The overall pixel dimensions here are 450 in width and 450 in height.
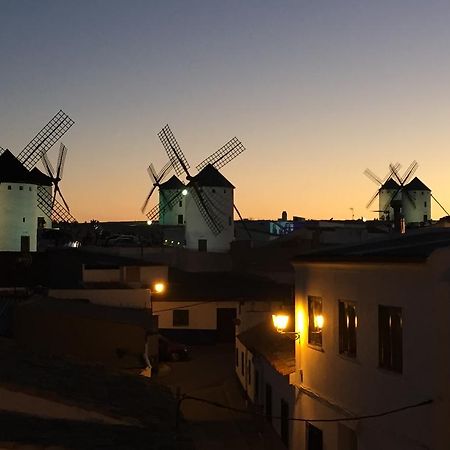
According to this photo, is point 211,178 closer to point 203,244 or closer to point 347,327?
point 203,244

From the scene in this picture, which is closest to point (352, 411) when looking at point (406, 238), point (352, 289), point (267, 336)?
point (352, 289)

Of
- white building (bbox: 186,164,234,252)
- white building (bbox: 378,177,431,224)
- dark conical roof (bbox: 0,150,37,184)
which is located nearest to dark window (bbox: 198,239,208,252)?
white building (bbox: 186,164,234,252)

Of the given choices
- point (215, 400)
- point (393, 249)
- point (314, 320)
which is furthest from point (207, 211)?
point (393, 249)

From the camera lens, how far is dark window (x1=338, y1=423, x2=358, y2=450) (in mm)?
→ 12000

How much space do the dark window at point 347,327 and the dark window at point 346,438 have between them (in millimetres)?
1396

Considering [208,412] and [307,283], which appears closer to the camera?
[307,283]

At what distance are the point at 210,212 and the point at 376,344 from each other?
49.0 meters

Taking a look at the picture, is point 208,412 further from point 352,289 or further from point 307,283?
point 352,289

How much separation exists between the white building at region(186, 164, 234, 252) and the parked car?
27.6m

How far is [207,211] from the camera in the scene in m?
59.2

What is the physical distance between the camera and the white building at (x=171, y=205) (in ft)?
246

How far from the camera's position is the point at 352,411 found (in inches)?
460

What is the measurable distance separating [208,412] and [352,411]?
1063cm

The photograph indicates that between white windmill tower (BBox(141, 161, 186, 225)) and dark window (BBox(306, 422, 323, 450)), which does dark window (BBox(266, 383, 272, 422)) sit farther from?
white windmill tower (BBox(141, 161, 186, 225))
